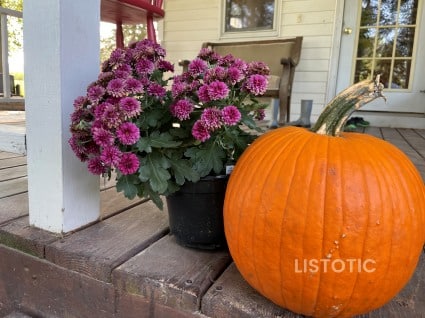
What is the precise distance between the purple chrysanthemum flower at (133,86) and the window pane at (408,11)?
11.7ft

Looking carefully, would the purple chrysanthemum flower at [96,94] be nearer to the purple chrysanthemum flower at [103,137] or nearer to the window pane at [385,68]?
the purple chrysanthemum flower at [103,137]

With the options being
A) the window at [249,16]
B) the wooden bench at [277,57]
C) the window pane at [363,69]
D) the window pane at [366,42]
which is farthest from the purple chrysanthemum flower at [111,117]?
the window at [249,16]

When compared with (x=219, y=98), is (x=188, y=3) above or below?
above

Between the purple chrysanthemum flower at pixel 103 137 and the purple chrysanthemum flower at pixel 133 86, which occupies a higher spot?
the purple chrysanthemum flower at pixel 133 86

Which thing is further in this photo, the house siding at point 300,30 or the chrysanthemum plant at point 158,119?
the house siding at point 300,30

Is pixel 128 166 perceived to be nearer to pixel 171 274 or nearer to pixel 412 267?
pixel 171 274

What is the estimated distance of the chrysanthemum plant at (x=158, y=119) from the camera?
654mm

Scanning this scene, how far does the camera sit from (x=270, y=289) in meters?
0.60

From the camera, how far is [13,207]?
1039 mm

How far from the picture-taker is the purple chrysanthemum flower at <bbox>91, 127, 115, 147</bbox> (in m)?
0.65

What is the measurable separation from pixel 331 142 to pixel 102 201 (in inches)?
29.9

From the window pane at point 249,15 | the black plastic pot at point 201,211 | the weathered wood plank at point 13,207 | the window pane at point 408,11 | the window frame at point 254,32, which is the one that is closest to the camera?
the black plastic pot at point 201,211

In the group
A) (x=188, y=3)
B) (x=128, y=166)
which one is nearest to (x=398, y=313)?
(x=128, y=166)

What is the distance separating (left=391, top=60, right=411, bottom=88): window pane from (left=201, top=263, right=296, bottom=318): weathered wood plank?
3461 mm
